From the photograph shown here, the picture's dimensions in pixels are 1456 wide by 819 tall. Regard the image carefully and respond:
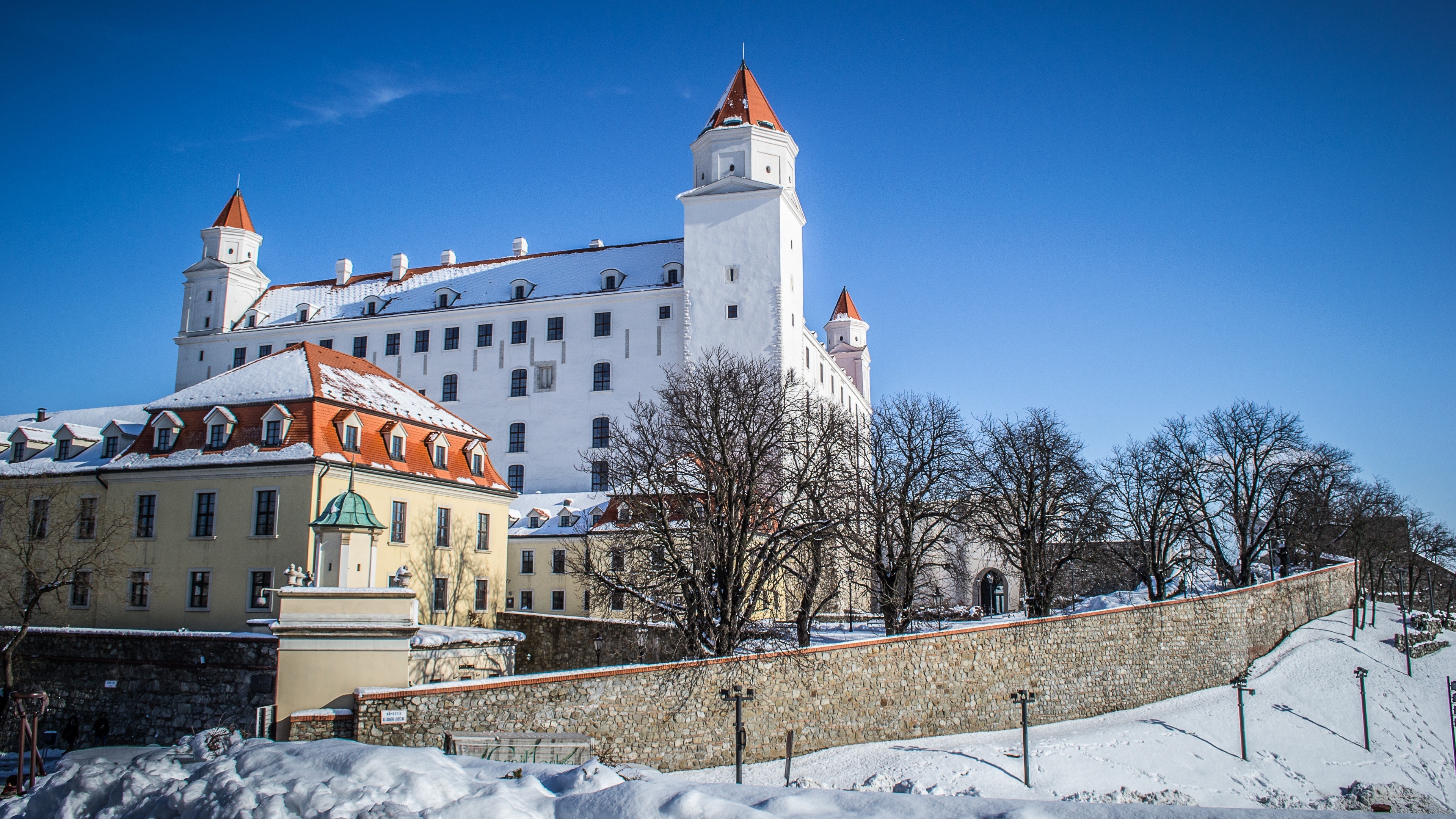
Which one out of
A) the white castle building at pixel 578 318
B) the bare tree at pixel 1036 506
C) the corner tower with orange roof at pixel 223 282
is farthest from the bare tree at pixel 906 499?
the corner tower with orange roof at pixel 223 282

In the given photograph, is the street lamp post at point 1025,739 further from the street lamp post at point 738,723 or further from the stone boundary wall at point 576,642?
the stone boundary wall at point 576,642

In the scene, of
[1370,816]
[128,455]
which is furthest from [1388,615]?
[128,455]

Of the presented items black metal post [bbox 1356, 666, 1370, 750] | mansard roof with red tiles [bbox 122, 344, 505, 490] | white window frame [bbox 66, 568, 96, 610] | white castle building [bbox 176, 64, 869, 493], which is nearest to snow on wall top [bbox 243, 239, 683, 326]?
white castle building [bbox 176, 64, 869, 493]

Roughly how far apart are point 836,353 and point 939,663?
160 ft

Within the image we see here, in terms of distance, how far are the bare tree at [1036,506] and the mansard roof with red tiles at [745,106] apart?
1938 cm

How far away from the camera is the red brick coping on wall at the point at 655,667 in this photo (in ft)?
52.2

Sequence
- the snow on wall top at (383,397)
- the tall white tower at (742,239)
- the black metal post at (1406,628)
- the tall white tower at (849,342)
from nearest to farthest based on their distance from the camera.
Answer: the snow on wall top at (383,397), the black metal post at (1406,628), the tall white tower at (742,239), the tall white tower at (849,342)

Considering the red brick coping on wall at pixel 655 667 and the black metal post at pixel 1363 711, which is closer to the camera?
the red brick coping on wall at pixel 655 667

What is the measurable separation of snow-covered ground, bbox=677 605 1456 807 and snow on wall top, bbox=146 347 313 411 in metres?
15.8

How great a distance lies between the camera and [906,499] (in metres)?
32.9

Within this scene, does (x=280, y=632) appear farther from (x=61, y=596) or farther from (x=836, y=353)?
(x=836, y=353)

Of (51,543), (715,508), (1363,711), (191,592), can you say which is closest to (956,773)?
(715,508)

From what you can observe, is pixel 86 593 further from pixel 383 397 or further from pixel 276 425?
pixel 383 397

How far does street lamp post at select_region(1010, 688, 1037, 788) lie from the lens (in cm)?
1919
